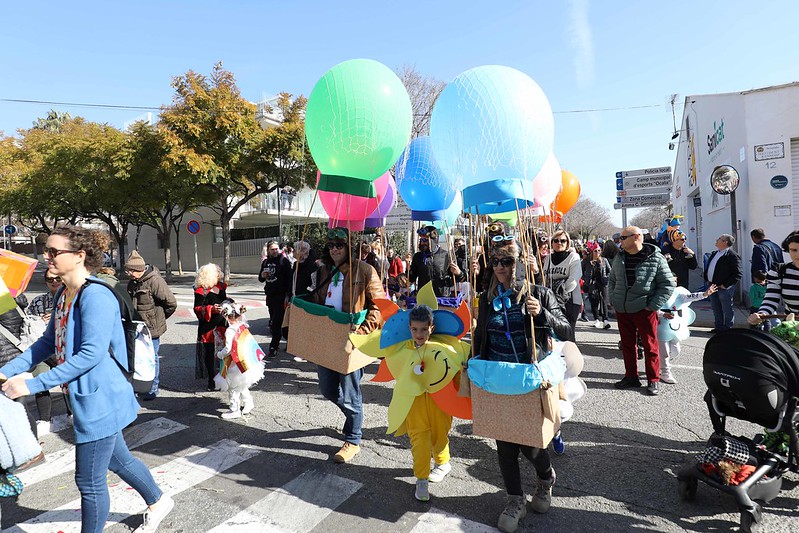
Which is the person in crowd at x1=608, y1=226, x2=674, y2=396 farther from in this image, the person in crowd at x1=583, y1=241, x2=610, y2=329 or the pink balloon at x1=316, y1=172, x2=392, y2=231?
the person in crowd at x1=583, y1=241, x2=610, y2=329

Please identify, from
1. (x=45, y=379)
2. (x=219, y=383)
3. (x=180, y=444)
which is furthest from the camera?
(x=219, y=383)

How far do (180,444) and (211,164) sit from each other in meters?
15.6

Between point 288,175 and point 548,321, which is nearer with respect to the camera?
point 548,321

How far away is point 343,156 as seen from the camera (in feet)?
12.2

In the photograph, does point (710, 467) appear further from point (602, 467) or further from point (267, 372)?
point (267, 372)

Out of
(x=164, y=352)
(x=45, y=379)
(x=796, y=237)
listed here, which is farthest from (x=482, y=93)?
(x=164, y=352)

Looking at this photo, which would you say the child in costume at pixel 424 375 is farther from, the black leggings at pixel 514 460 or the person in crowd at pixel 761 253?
→ the person in crowd at pixel 761 253

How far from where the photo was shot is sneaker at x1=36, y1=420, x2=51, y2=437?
14.8ft

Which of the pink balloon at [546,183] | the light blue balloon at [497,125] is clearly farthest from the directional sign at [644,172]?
the light blue balloon at [497,125]

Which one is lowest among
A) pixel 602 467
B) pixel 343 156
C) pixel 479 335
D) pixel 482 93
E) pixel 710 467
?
pixel 602 467

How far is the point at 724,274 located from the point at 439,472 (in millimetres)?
6780

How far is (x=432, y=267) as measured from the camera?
7000 mm

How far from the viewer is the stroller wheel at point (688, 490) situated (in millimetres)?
2986

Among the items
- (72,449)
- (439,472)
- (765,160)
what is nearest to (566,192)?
(439,472)
